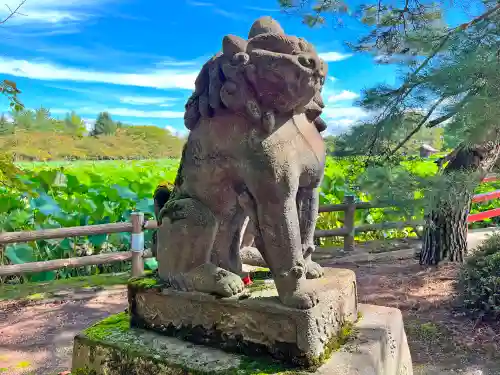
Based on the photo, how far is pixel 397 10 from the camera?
15.2 feet

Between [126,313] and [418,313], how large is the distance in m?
2.89

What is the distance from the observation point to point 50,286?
522 centimetres

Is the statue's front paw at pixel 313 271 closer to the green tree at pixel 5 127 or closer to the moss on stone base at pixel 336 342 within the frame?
the moss on stone base at pixel 336 342

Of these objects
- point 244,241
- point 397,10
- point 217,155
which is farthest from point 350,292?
point 397,10

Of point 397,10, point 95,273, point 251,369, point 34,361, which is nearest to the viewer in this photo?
point 251,369

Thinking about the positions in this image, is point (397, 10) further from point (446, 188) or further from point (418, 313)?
point (418, 313)

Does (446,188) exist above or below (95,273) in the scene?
above

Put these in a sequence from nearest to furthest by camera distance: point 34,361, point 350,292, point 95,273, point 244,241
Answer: point 350,292, point 244,241, point 34,361, point 95,273

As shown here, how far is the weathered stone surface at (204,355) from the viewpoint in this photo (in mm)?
1647

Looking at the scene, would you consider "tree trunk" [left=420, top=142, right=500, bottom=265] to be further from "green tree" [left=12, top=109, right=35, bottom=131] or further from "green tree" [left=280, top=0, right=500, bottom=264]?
"green tree" [left=12, top=109, right=35, bottom=131]

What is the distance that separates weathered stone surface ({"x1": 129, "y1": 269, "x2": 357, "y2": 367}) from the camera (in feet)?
5.31

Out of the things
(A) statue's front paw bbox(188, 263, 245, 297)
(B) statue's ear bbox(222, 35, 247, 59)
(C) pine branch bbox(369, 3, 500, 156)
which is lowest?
(A) statue's front paw bbox(188, 263, 245, 297)

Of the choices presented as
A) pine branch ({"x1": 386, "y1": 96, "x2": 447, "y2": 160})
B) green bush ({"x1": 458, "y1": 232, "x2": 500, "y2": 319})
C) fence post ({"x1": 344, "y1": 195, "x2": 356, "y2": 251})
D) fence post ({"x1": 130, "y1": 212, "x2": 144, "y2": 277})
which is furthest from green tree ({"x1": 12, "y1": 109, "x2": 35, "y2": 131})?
fence post ({"x1": 344, "y1": 195, "x2": 356, "y2": 251})

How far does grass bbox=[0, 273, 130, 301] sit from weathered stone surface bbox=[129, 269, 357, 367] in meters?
3.43
